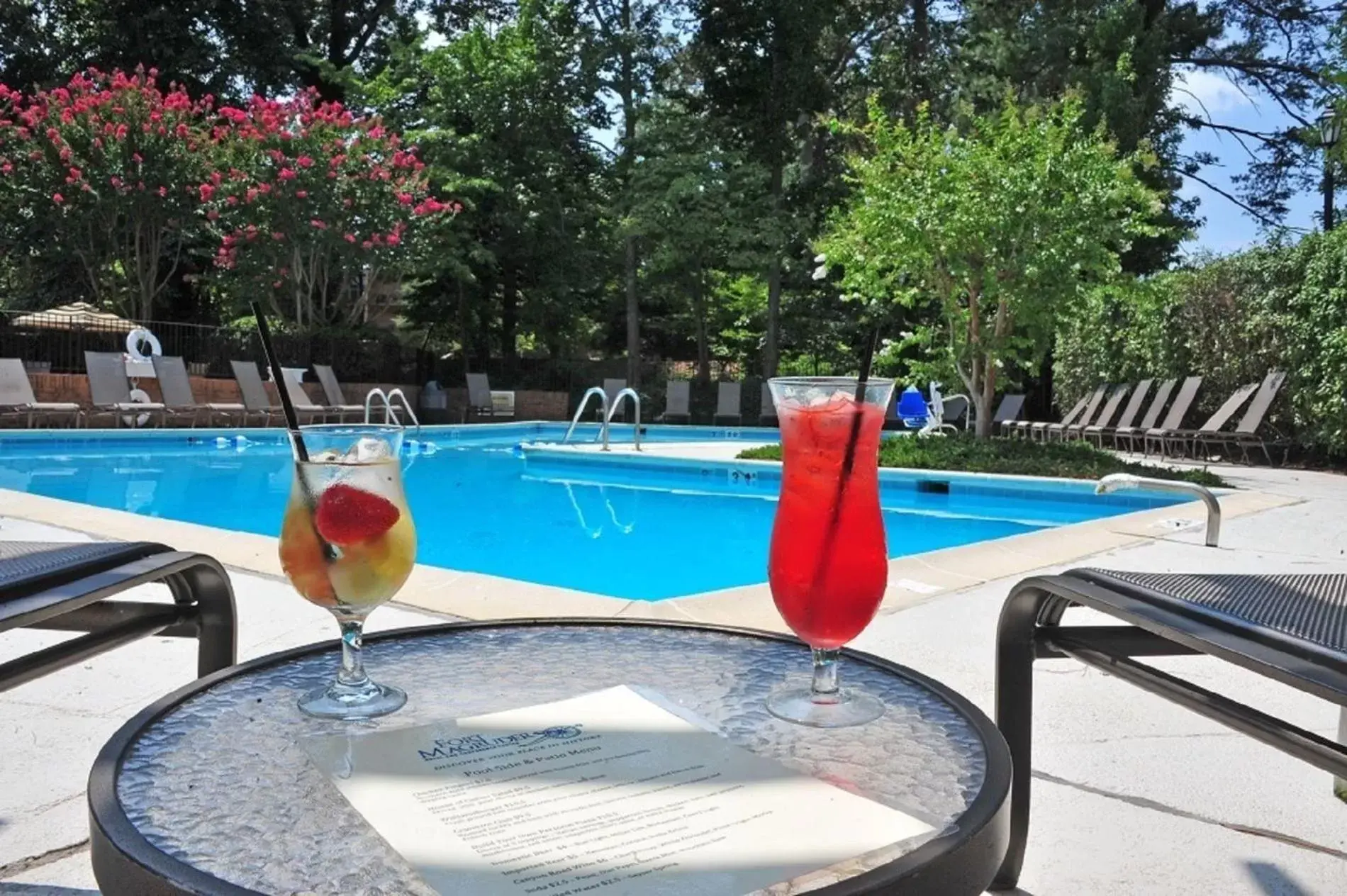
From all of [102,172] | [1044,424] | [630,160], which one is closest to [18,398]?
[102,172]

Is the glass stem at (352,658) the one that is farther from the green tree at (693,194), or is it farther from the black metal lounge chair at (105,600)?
the green tree at (693,194)

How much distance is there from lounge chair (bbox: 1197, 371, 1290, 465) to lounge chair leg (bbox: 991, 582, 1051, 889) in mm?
10430

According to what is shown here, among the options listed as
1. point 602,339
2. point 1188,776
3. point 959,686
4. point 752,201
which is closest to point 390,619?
point 959,686

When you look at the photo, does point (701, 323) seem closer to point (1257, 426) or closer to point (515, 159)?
point (515, 159)

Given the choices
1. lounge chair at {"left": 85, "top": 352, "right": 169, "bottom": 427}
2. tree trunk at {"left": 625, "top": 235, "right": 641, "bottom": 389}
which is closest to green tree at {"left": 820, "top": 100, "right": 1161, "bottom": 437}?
lounge chair at {"left": 85, "top": 352, "right": 169, "bottom": 427}

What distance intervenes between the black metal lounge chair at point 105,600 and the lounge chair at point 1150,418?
1142cm

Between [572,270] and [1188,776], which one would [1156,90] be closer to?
[572,270]

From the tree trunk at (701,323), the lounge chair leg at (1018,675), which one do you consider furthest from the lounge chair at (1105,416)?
the lounge chair leg at (1018,675)

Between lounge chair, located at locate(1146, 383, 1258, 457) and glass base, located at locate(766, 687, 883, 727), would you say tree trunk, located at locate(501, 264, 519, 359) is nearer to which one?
lounge chair, located at locate(1146, 383, 1258, 457)

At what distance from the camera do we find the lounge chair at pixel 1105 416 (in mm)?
12219

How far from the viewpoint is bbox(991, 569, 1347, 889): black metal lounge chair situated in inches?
38.6

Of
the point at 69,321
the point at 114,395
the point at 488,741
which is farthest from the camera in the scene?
the point at 69,321

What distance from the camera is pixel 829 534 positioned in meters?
0.99

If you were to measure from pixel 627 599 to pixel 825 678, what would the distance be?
2524 mm
